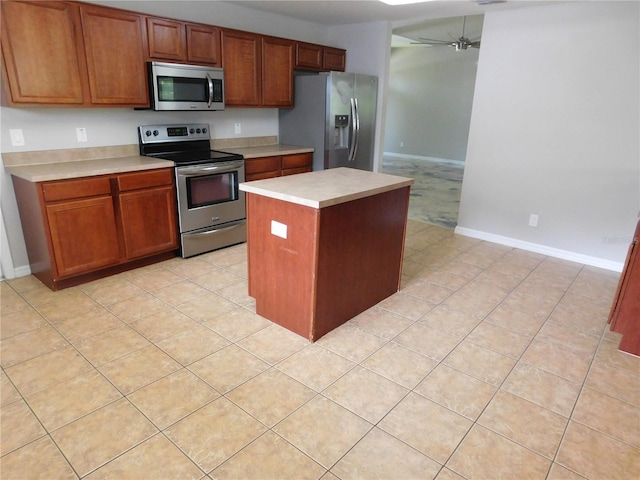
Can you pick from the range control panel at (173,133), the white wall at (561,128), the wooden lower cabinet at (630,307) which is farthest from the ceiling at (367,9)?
the wooden lower cabinet at (630,307)

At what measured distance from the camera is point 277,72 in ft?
14.3

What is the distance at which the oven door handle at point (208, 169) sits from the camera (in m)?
3.46

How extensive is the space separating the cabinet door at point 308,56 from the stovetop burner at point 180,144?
135cm

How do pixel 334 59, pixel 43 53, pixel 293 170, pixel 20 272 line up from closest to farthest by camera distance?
pixel 43 53 < pixel 20 272 < pixel 293 170 < pixel 334 59

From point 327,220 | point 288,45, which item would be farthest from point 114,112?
point 327,220

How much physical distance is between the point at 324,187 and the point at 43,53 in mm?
2163

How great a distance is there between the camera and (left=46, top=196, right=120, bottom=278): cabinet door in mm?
2879

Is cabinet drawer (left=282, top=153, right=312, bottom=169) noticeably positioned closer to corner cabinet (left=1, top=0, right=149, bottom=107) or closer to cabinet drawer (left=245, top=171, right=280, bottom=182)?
cabinet drawer (left=245, top=171, right=280, bottom=182)

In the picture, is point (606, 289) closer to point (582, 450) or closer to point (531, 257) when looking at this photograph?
point (531, 257)

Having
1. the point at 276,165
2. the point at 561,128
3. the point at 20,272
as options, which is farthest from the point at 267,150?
the point at 561,128

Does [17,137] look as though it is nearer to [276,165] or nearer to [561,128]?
[276,165]

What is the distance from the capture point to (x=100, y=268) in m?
3.18

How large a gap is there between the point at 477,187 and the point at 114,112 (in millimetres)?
3713

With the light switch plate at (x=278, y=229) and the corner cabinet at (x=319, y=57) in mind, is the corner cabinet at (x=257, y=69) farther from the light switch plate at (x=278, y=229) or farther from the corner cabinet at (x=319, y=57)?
the light switch plate at (x=278, y=229)
